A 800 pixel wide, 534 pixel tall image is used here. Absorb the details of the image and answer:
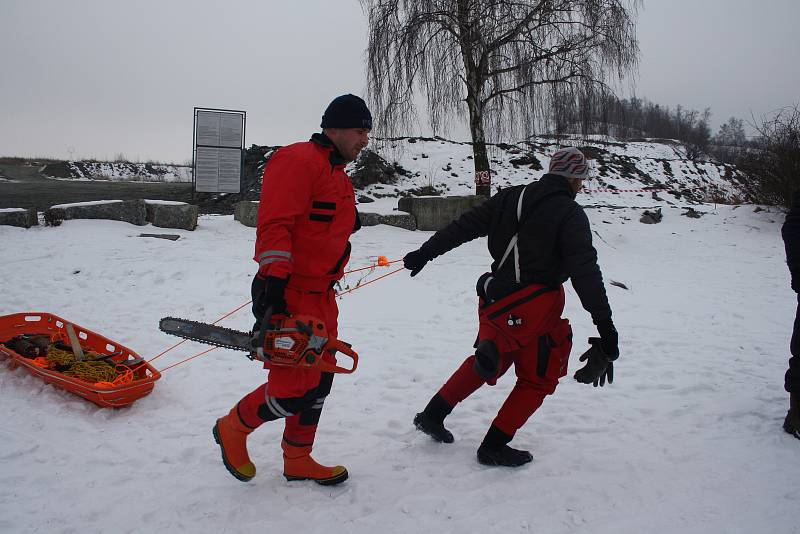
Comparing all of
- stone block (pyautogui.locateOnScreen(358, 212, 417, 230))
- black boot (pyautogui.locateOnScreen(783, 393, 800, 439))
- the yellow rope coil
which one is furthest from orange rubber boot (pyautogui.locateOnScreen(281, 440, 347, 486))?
stone block (pyautogui.locateOnScreen(358, 212, 417, 230))

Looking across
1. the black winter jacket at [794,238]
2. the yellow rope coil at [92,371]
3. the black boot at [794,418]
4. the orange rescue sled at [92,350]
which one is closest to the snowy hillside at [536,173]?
the orange rescue sled at [92,350]

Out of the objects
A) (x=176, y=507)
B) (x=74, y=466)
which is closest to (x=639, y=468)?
(x=176, y=507)

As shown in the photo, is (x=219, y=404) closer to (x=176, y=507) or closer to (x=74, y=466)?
(x=74, y=466)

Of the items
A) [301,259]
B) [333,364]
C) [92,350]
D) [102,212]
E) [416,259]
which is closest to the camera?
[301,259]

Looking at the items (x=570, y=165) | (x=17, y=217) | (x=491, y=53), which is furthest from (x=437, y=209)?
(x=570, y=165)

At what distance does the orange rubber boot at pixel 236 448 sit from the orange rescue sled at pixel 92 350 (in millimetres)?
1299

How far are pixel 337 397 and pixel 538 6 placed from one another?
376 inches

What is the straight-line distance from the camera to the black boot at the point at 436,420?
11.3 ft

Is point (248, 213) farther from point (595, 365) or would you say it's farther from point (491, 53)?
point (595, 365)

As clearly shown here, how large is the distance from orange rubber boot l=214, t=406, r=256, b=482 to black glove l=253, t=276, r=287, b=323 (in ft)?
2.18

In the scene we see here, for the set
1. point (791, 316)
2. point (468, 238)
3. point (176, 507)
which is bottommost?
point (176, 507)

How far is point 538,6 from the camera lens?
10750 mm

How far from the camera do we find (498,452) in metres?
3.22

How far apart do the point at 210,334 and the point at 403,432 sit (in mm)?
1483
